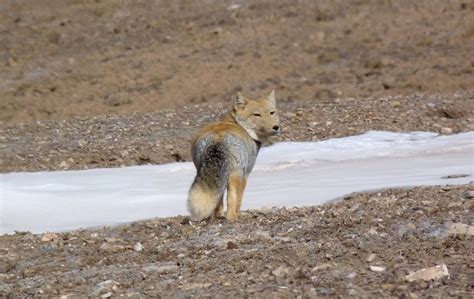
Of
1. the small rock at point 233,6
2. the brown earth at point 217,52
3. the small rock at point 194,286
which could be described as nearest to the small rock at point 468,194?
the small rock at point 194,286

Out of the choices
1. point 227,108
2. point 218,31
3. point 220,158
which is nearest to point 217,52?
point 218,31

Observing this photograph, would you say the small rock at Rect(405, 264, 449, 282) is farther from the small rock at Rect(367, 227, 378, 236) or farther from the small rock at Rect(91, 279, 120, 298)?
the small rock at Rect(91, 279, 120, 298)

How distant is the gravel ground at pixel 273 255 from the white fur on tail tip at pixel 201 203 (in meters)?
0.10

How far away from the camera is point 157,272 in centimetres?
727

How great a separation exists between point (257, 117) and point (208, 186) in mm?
1301

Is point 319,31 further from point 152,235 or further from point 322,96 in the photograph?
point 152,235

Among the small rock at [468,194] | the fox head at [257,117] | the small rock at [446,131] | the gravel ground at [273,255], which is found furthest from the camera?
the small rock at [446,131]

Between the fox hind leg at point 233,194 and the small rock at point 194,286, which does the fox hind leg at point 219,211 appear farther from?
the small rock at point 194,286

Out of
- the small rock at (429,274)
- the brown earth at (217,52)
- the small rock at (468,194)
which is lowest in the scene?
the small rock at (429,274)

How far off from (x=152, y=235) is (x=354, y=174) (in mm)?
4683

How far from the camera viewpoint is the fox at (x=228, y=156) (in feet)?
29.9

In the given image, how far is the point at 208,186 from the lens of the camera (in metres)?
9.12

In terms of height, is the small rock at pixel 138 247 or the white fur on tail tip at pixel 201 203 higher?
the white fur on tail tip at pixel 201 203

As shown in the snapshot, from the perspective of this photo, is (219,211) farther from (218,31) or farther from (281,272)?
(218,31)
